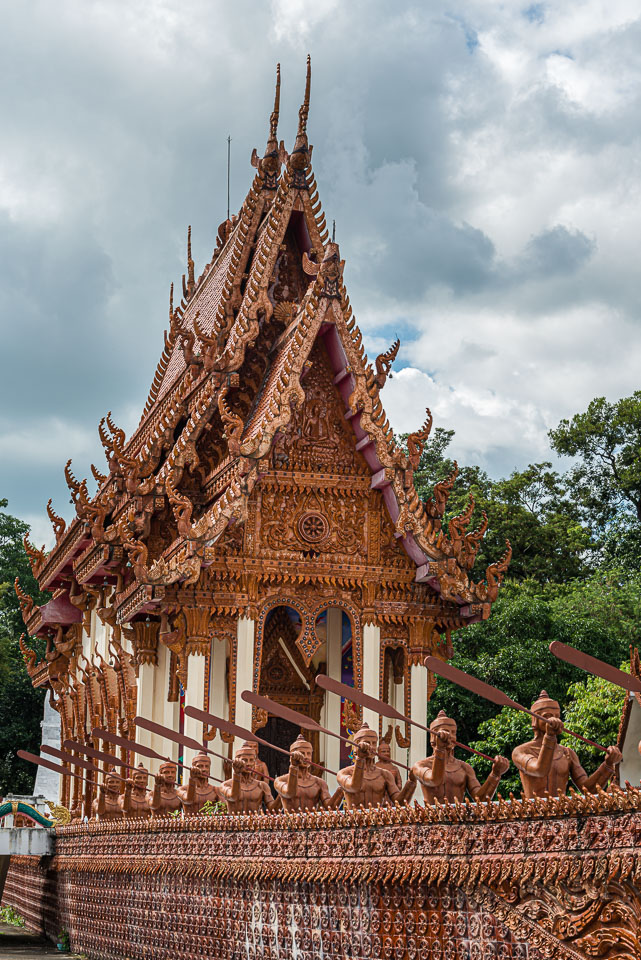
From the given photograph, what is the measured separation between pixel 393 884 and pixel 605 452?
26.7 metres

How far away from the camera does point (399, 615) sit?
1488 centimetres

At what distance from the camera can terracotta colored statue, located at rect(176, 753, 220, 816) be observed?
1155cm

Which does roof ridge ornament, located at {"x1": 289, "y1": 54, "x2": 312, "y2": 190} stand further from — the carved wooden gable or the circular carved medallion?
the circular carved medallion

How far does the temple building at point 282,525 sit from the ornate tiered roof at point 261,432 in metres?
0.02

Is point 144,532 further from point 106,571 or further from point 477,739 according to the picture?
point 477,739

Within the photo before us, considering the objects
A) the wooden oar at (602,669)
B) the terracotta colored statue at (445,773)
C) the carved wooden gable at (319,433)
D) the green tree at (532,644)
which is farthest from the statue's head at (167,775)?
the green tree at (532,644)

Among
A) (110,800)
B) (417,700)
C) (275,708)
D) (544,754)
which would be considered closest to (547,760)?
(544,754)

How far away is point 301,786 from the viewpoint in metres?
9.47

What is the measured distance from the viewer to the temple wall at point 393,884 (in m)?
5.66

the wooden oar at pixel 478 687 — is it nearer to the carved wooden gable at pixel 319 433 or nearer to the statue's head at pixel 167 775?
the statue's head at pixel 167 775

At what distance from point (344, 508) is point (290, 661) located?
3.57 m

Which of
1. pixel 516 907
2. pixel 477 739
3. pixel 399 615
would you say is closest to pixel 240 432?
pixel 399 615

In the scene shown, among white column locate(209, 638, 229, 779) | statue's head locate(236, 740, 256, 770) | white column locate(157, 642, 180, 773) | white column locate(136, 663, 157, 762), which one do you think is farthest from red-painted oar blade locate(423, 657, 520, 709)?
white column locate(136, 663, 157, 762)

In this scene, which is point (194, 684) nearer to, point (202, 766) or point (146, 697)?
point (146, 697)
